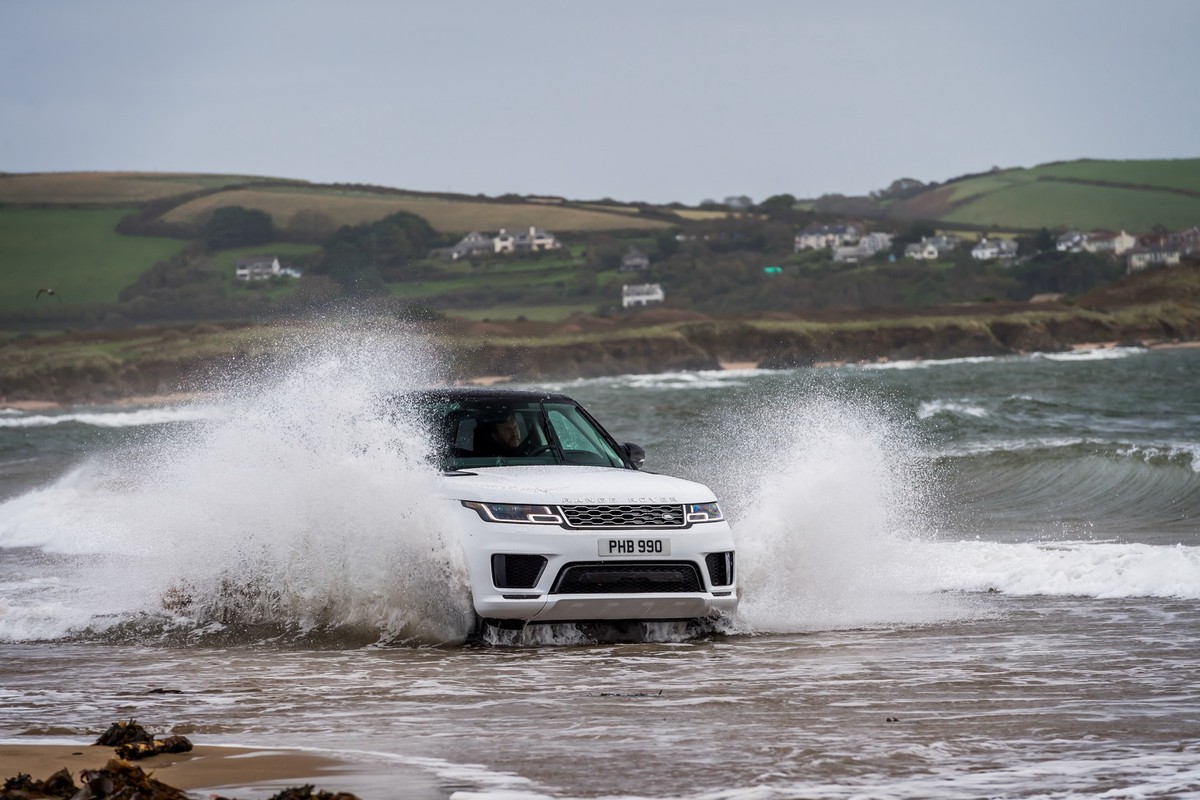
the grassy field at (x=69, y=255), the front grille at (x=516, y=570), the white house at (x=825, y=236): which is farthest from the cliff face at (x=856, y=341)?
the front grille at (x=516, y=570)

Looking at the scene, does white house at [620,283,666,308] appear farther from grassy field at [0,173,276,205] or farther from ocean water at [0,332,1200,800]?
ocean water at [0,332,1200,800]

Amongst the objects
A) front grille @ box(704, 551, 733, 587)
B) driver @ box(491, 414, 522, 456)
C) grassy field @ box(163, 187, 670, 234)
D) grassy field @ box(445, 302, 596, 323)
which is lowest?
front grille @ box(704, 551, 733, 587)

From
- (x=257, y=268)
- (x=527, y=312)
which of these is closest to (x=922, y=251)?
(x=527, y=312)

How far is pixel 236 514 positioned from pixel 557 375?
3737 inches

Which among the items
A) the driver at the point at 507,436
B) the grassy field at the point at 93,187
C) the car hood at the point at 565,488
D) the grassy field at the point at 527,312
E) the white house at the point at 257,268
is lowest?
the car hood at the point at 565,488

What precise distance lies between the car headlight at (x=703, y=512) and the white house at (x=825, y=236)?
132854mm

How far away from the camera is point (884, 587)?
1294 cm

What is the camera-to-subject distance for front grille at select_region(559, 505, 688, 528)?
949cm

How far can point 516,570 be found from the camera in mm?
9398

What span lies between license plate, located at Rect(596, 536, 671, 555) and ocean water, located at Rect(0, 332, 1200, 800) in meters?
0.60

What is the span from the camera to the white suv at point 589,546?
940 centimetres

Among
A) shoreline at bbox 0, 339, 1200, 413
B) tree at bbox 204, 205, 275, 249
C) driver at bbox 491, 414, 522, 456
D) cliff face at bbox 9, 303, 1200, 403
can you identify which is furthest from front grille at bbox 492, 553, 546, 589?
tree at bbox 204, 205, 275, 249

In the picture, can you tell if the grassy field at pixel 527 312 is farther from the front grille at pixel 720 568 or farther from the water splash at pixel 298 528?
the front grille at pixel 720 568

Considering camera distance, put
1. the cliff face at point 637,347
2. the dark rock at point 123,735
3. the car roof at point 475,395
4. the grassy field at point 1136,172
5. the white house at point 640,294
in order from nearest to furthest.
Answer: the dark rock at point 123,735 → the car roof at point 475,395 → the cliff face at point 637,347 → the white house at point 640,294 → the grassy field at point 1136,172
